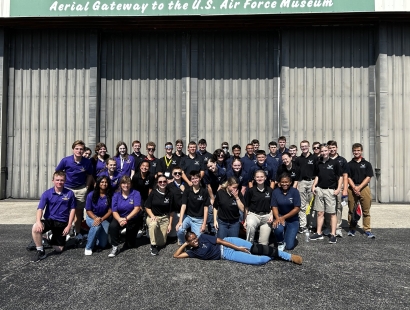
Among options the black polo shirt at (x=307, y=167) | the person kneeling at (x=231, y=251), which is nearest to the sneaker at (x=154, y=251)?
the person kneeling at (x=231, y=251)

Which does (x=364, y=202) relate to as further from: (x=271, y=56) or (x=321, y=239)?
(x=271, y=56)

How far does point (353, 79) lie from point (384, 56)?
49.3 inches

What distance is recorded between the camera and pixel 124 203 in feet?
19.9

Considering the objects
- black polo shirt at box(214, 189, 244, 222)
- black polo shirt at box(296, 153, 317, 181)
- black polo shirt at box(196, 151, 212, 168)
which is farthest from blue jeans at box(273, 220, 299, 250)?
black polo shirt at box(196, 151, 212, 168)

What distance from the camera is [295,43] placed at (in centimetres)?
1199

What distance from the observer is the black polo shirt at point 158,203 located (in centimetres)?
632

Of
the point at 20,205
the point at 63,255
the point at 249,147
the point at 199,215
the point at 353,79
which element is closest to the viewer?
the point at 63,255

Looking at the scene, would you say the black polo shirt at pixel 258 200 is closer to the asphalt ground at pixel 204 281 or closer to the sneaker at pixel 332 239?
the asphalt ground at pixel 204 281

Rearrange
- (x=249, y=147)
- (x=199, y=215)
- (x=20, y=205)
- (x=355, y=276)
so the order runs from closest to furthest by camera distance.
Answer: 1. (x=355, y=276)
2. (x=199, y=215)
3. (x=249, y=147)
4. (x=20, y=205)

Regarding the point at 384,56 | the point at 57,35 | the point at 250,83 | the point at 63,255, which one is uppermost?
the point at 57,35

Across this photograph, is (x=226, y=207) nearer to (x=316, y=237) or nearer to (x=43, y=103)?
(x=316, y=237)

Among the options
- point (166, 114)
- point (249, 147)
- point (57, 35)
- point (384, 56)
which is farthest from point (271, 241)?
point (57, 35)

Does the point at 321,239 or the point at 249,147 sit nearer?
the point at 321,239

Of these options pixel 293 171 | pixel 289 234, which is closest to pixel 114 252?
pixel 289 234
